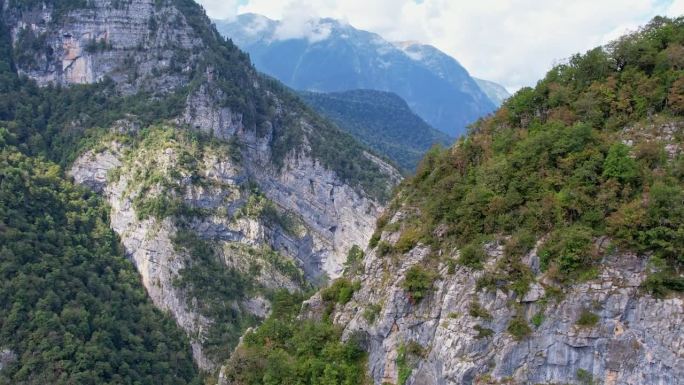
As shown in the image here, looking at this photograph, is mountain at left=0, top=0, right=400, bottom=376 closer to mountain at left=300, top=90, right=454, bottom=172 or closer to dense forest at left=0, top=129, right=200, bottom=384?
dense forest at left=0, top=129, right=200, bottom=384

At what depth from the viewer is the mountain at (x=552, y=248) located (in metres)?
25.1

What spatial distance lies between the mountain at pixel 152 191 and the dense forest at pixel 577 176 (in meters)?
40.6

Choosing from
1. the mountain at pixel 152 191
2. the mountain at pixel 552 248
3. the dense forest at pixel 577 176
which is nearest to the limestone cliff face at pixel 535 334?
the mountain at pixel 552 248

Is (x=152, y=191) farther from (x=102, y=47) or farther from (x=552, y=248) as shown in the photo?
(x=552, y=248)

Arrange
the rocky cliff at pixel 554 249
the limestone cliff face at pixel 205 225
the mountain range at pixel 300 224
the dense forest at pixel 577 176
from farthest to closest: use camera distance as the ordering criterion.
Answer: the limestone cliff face at pixel 205 225 → the mountain range at pixel 300 224 → the dense forest at pixel 577 176 → the rocky cliff at pixel 554 249

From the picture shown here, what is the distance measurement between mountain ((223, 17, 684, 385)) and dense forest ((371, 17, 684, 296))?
0.24 ft

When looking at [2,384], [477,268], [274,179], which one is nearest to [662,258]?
[477,268]

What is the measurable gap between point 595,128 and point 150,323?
183 ft

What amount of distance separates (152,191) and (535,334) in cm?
6363

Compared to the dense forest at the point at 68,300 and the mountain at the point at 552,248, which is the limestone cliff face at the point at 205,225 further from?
the mountain at the point at 552,248

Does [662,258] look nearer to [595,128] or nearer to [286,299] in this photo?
[595,128]

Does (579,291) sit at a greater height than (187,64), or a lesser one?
lesser

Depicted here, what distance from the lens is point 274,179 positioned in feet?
322

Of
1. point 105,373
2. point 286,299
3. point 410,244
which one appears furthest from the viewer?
point 105,373
